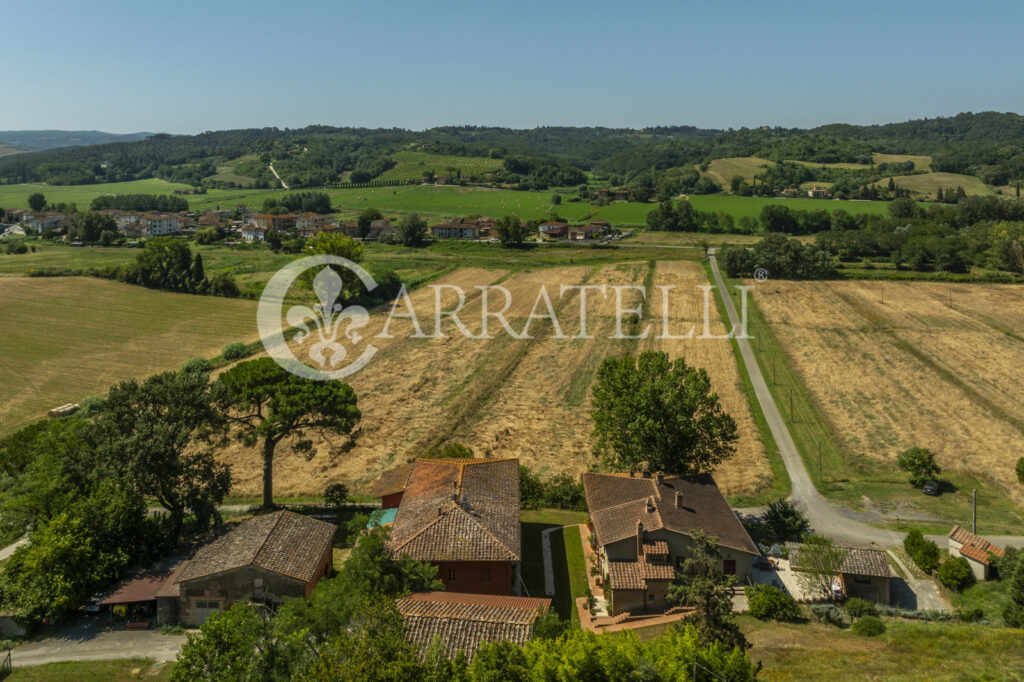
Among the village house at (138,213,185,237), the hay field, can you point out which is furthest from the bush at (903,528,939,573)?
the village house at (138,213,185,237)

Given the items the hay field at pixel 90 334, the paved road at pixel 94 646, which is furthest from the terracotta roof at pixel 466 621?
the hay field at pixel 90 334

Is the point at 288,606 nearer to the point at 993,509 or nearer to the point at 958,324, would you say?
the point at 993,509

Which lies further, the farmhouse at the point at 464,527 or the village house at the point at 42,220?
the village house at the point at 42,220

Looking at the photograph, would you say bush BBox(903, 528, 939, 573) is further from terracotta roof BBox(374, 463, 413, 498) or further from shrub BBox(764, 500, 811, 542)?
terracotta roof BBox(374, 463, 413, 498)

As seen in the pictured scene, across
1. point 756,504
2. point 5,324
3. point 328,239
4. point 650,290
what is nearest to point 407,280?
point 328,239

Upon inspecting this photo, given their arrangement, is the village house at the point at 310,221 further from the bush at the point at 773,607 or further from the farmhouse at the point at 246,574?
the bush at the point at 773,607

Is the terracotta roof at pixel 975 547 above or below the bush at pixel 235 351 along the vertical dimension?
below
